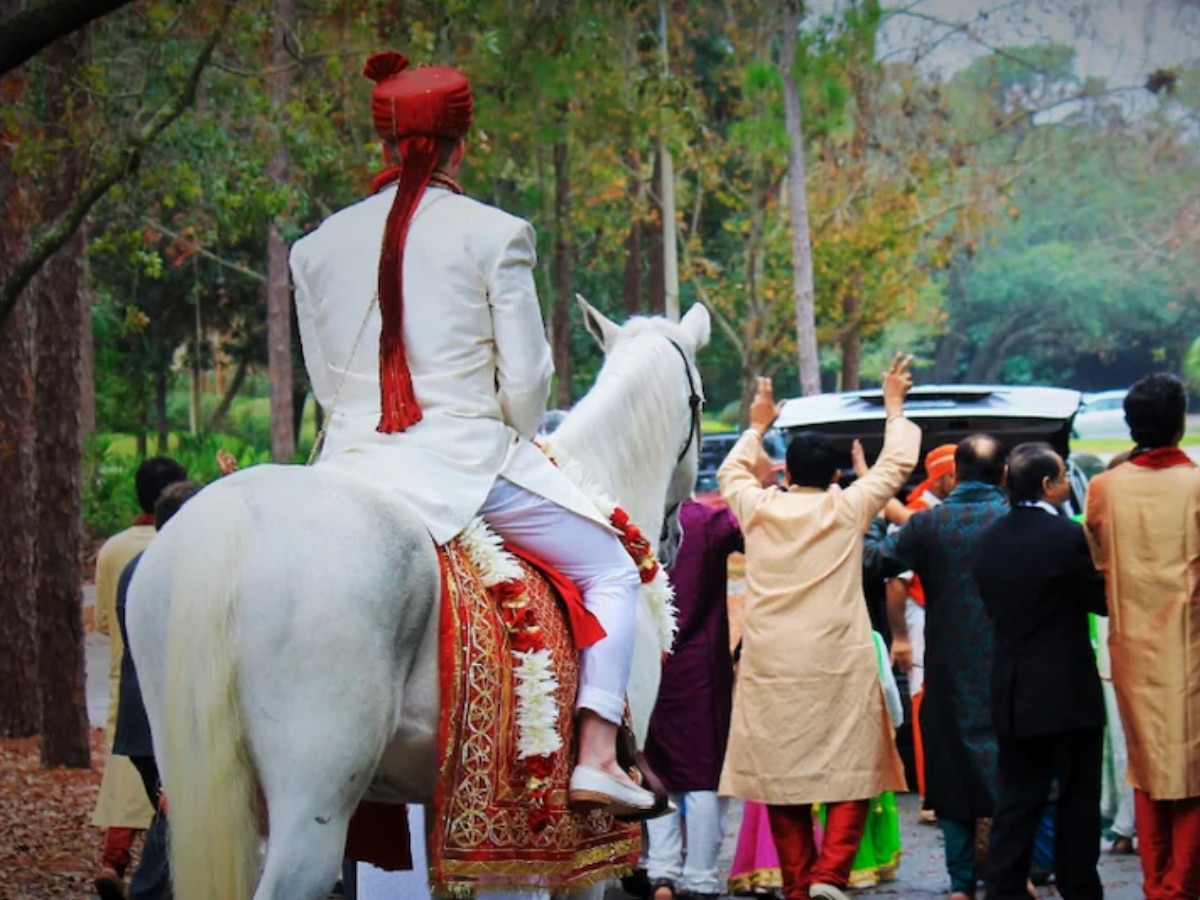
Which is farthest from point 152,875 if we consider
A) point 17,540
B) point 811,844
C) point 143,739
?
point 17,540

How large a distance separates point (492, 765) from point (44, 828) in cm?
670

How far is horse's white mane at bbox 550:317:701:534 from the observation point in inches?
239

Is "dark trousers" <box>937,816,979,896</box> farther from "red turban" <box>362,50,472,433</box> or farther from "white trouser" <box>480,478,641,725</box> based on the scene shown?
"red turban" <box>362,50,472,433</box>

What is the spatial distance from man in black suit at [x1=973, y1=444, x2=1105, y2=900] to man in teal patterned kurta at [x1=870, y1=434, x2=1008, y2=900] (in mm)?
688

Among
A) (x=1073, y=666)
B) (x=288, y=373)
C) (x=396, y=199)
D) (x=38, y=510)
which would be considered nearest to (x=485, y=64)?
(x=288, y=373)

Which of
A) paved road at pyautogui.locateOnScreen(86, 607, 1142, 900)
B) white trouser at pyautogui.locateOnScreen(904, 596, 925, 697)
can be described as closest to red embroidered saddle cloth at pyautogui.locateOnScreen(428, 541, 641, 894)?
paved road at pyautogui.locateOnScreen(86, 607, 1142, 900)

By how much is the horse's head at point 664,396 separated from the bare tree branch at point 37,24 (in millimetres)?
2281

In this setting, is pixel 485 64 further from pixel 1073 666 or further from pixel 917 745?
pixel 1073 666

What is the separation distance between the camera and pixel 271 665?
454cm

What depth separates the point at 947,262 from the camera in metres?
36.3

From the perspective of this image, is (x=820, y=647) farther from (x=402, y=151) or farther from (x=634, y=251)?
(x=634, y=251)

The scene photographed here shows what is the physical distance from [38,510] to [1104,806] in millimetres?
6957

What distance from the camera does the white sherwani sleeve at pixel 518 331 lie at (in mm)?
5184

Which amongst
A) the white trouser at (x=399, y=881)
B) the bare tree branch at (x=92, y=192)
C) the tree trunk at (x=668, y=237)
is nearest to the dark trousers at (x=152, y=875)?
the white trouser at (x=399, y=881)
